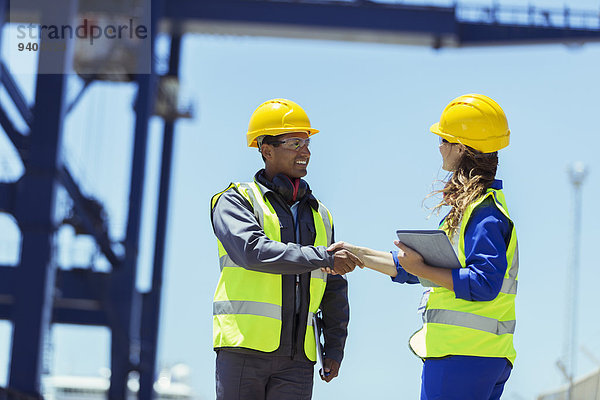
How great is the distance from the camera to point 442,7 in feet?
71.5

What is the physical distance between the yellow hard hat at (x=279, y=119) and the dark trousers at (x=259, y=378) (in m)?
1.30

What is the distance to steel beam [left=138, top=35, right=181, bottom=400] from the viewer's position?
90.2ft

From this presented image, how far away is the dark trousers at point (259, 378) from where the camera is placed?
439cm

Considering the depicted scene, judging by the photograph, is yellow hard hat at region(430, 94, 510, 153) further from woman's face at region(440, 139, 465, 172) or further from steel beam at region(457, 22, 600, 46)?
steel beam at region(457, 22, 600, 46)

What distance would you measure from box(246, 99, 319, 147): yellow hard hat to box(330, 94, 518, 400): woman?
1.04 meters

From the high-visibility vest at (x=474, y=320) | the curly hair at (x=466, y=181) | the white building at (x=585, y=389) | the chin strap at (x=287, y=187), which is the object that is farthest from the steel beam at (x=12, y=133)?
the high-visibility vest at (x=474, y=320)

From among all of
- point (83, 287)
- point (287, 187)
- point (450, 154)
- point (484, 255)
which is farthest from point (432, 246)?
point (83, 287)

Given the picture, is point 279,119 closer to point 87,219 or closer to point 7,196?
point 7,196

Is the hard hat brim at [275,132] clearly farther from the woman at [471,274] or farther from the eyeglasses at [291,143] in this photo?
the woman at [471,274]

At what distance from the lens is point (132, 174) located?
2452 cm

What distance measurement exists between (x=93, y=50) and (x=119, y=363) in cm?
913

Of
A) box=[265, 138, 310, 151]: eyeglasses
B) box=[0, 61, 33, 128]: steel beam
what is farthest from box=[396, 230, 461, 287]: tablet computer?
box=[0, 61, 33, 128]: steel beam

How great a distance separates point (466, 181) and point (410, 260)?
17.8 inches

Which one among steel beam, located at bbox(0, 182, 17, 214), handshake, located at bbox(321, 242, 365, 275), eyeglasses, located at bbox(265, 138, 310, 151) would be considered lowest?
handshake, located at bbox(321, 242, 365, 275)
